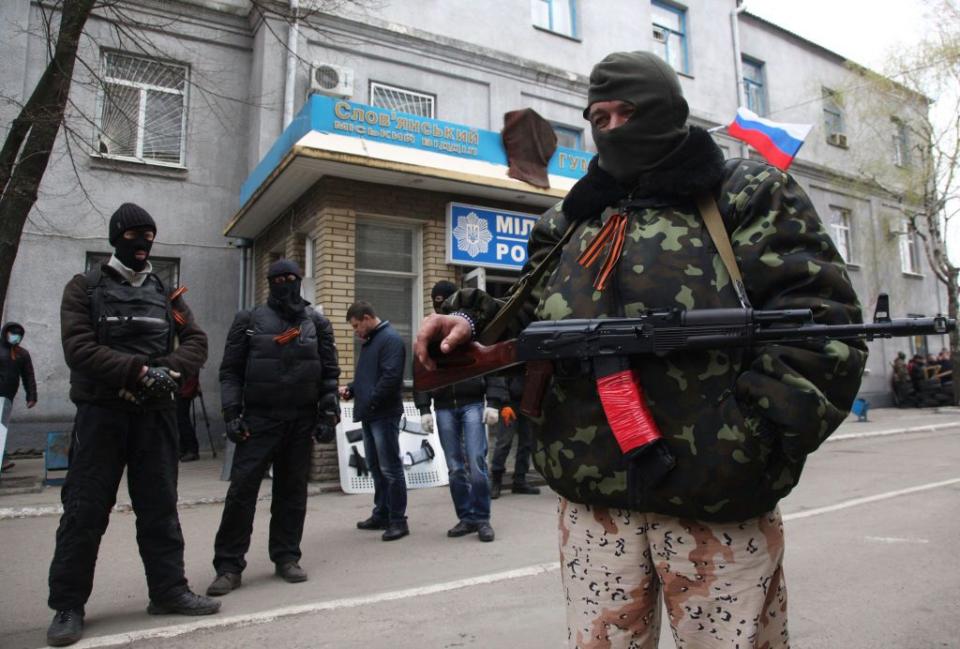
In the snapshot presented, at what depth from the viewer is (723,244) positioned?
5.11 feet

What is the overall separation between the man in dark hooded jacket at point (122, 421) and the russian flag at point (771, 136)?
33.8ft

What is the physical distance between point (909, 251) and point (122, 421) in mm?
26092

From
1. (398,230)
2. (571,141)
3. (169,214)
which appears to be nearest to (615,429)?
(398,230)

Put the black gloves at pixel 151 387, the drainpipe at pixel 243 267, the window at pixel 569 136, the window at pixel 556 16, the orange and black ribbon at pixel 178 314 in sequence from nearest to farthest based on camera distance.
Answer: the black gloves at pixel 151 387
the orange and black ribbon at pixel 178 314
the drainpipe at pixel 243 267
the window at pixel 569 136
the window at pixel 556 16

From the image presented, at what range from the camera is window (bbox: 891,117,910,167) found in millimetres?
21547

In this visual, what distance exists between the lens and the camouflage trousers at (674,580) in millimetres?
1522

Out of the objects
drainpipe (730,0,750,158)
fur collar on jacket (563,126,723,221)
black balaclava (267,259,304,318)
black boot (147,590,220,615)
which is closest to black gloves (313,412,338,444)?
black balaclava (267,259,304,318)

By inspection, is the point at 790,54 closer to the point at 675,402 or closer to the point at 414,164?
the point at 414,164

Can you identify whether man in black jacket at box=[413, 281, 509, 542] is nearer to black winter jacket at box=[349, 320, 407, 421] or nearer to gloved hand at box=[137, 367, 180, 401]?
black winter jacket at box=[349, 320, 407, 421]

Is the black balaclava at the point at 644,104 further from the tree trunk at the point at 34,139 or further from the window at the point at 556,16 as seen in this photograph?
the window at the point at 556,16

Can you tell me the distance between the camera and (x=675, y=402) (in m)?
1.56

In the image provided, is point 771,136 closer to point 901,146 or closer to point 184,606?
point 184,606

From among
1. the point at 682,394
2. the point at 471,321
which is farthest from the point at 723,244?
the point at 471,321

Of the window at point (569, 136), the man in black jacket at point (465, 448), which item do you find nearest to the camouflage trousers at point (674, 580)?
the man in black jacket at point (465, 448)
